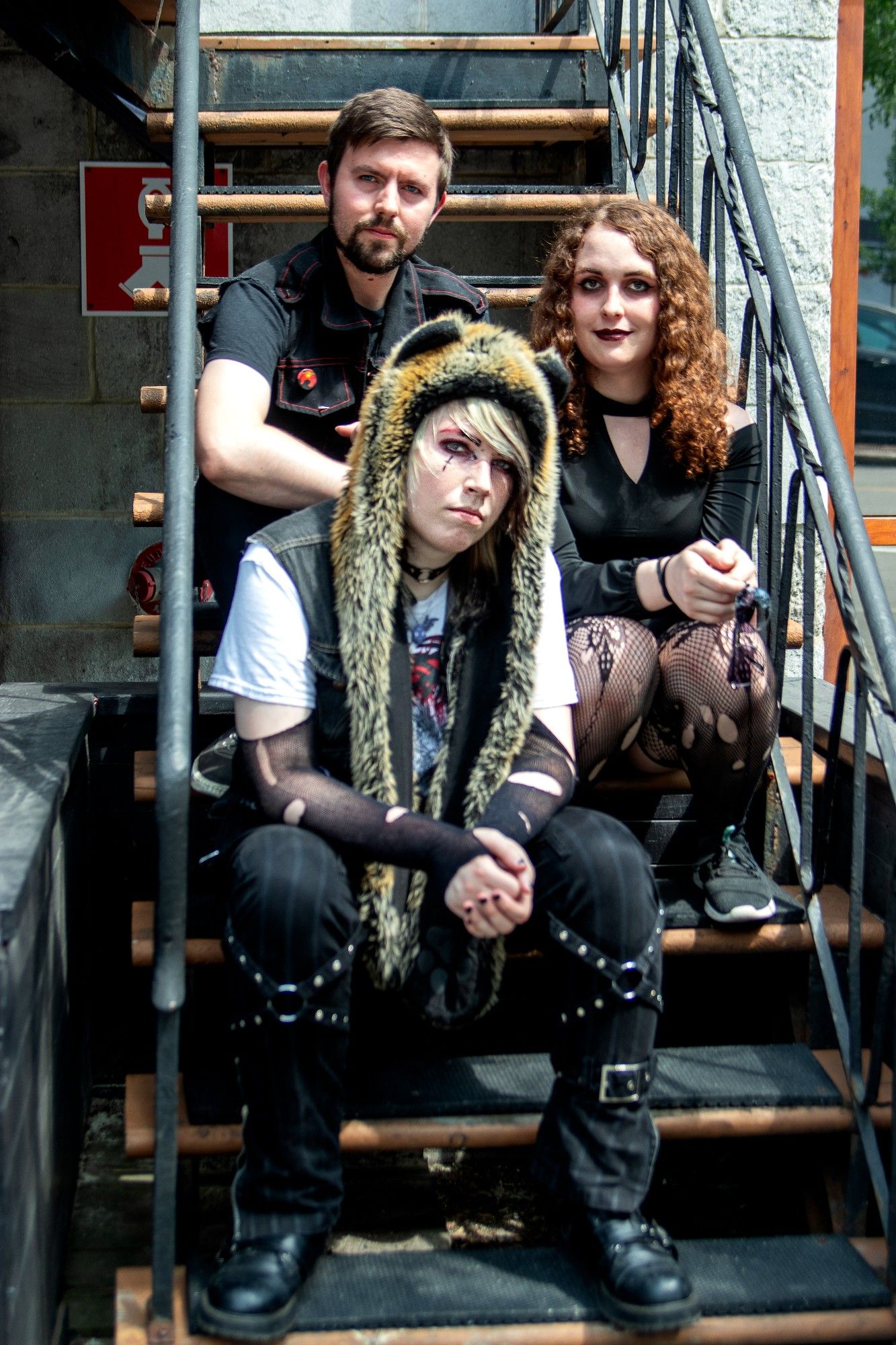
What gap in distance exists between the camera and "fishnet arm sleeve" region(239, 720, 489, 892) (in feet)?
6.40

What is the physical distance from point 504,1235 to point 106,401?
3.03 m

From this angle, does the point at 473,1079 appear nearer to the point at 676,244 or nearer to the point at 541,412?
the point at 541,412

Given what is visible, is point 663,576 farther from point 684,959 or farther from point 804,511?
point 684,959

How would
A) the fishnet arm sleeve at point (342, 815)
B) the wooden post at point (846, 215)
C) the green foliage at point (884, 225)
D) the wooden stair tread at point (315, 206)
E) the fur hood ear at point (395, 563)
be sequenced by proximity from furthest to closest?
the green foliage at point (884, 225) → the wooden post at point (846, 215) → the wooden stair tread at point (315, 206) → the fur hood ear at point (395, 563) → the fishnet arm sleeve at point (342, 815)

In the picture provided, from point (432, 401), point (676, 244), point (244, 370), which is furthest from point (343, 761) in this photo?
point (676, 244)

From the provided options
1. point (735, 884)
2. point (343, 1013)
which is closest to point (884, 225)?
point (735, 884)

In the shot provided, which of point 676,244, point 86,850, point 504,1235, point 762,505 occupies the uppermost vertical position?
point 676,244

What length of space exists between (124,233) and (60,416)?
2.07ft

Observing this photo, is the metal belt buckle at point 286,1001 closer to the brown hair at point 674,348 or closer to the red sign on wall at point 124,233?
the brown hair at point 674,348

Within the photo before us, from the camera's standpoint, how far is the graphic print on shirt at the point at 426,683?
2197mm

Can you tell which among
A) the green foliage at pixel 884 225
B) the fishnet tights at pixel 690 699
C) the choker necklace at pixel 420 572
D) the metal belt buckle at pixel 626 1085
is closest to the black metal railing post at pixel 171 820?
the choker necklace at pixel 420 572

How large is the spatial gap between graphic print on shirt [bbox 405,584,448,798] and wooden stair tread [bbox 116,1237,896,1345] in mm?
737

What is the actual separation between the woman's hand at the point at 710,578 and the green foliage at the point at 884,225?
3.22 m

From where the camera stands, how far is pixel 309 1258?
75.5 inches
